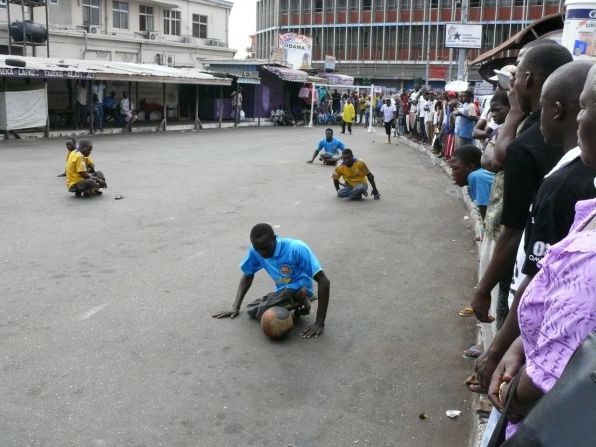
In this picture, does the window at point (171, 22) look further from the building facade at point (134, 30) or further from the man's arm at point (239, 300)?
the man's arm at point (239, 300)

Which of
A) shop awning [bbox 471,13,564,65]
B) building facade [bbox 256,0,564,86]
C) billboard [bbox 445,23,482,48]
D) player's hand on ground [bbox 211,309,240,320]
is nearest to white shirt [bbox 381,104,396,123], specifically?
billboard [bbox 445,23,482,48]

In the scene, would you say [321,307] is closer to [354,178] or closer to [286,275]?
[286,275]

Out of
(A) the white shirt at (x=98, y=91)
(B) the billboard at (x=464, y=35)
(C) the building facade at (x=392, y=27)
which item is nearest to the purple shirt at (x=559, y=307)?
(B) the billboard at (x=464, y=35)

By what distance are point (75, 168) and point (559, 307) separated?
1072 centimetres

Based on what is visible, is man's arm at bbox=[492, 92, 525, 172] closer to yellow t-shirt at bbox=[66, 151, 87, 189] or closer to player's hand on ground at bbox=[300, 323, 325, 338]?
player's hand on ground at bbox=[300, 323, 325, 338]

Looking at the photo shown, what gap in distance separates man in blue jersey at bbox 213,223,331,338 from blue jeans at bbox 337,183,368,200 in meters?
6.17

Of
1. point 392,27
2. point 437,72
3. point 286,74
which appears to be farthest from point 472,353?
point 392,27

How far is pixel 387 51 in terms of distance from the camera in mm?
62344

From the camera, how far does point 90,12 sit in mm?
36938

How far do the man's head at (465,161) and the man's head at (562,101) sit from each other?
328 centimetres

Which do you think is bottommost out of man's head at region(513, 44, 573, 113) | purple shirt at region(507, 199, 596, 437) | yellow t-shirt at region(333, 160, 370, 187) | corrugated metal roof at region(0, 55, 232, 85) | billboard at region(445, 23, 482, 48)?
yellow t-shirt at region(333, 160, 370, 187)

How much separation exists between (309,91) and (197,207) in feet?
91.5

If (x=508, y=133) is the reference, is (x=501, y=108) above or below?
above

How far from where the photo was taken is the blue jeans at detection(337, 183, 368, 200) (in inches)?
451
